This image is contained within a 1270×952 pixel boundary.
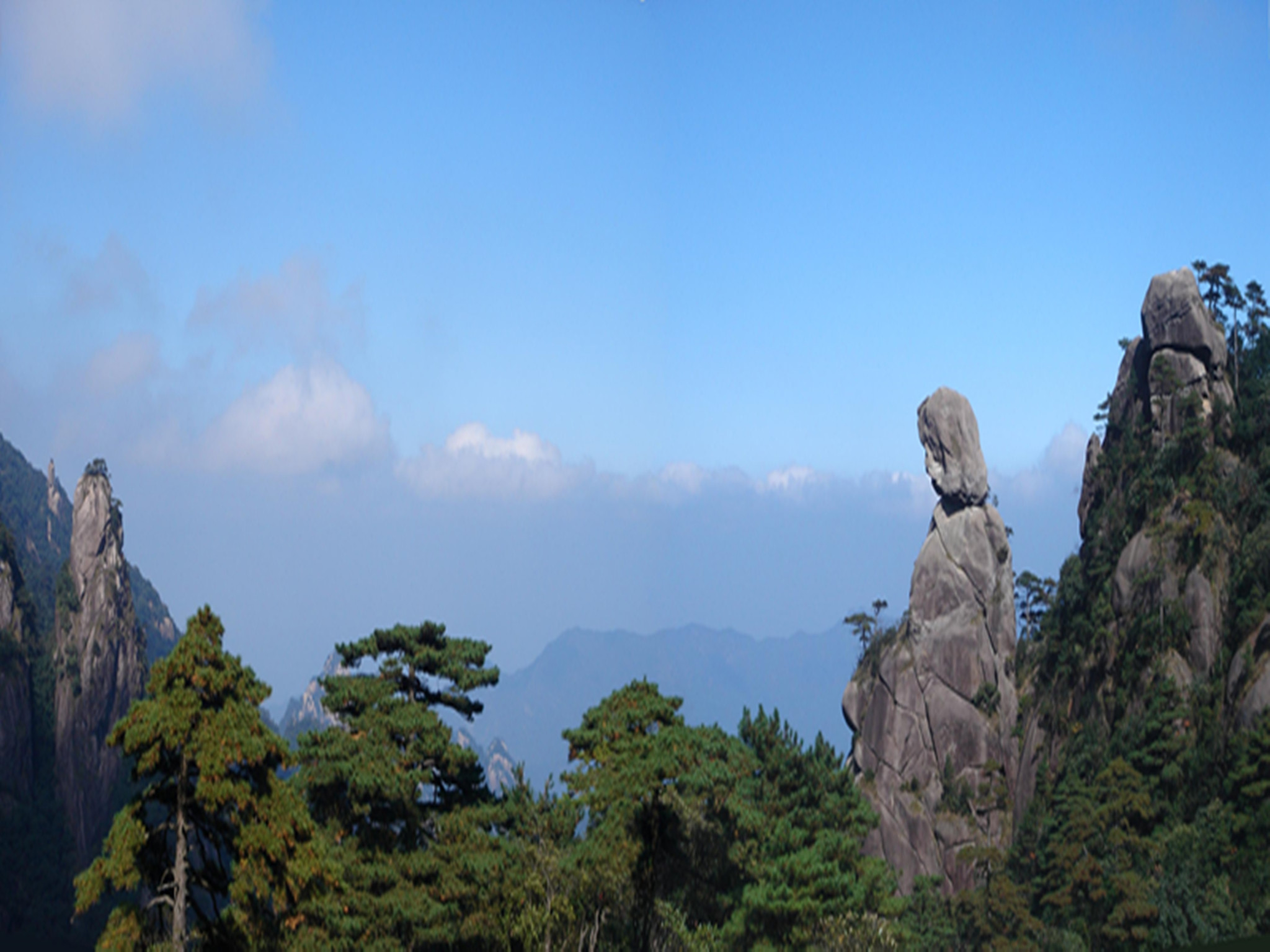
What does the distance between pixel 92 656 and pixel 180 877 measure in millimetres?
80684

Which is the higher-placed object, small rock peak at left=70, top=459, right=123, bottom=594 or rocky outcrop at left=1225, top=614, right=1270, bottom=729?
small rock peak at left=70, top=459, right=123, bottom=594

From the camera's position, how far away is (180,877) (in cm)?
1063

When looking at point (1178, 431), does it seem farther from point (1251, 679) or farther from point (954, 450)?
point (1251, 679)

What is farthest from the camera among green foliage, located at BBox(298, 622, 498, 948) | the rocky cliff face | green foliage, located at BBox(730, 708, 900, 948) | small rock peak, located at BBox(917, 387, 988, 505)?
the rocky cliff face

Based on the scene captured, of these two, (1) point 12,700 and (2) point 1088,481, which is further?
→ (1) point 12,700

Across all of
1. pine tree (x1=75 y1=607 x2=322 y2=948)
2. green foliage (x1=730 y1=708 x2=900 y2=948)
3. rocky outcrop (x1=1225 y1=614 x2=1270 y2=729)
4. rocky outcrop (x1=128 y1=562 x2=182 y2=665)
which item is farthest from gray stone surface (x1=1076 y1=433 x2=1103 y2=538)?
rocky outcrop (x1=128 y1=562 x2=182 y2=665)

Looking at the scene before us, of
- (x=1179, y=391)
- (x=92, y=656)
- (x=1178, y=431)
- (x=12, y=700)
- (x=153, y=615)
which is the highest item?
(x=153, y=615)

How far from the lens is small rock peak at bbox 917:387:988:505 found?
5678 cm

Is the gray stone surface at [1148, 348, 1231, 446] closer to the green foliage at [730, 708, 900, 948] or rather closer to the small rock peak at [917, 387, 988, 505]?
the small rock peak at [917, 387, 988, 505]

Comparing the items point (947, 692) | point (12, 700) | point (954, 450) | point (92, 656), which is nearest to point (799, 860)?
point (947, 692)

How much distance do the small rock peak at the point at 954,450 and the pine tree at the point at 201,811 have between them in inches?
1942

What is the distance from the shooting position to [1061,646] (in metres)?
50.8

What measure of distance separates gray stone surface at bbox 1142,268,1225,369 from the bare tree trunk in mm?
45176

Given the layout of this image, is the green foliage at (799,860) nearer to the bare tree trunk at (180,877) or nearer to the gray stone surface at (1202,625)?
the bare tree trunk at (180,877)
